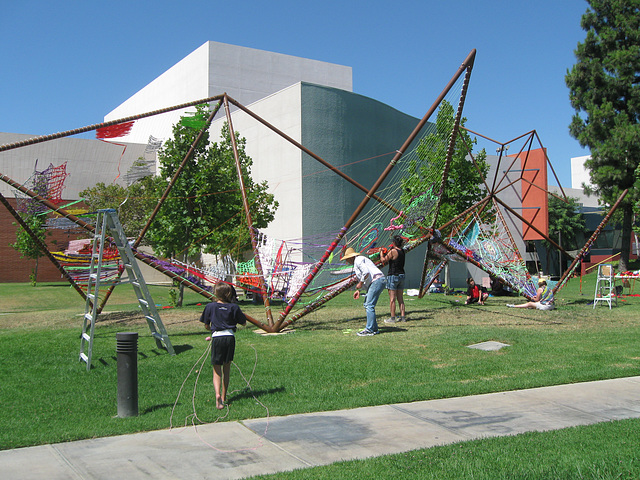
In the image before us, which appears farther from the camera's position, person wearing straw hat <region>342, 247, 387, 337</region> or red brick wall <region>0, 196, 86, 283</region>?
red brick wall <region>0, 196, 86, 283</region>

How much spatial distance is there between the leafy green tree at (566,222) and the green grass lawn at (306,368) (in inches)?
1551

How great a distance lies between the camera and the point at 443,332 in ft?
37.8

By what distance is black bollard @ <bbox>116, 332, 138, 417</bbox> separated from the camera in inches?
242

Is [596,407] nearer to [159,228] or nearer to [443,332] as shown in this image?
[443,332]

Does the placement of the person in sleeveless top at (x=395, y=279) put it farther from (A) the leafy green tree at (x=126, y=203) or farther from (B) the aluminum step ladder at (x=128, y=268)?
(A) the leafy green tree at (x=126, y=203)

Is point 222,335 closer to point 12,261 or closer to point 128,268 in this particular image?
point 128,268

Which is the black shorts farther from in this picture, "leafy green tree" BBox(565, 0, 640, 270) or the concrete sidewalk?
"leafy green tree" BBox(565, 0, 640, 270)

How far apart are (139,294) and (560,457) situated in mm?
7338

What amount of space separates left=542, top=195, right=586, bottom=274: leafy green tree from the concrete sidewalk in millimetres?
47328

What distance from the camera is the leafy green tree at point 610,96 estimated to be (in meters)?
34.1

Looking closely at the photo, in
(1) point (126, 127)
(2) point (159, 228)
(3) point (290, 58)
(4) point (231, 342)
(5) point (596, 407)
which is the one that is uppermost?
(3) point (290, 58)

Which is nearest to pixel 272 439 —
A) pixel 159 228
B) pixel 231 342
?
pixel 231 342

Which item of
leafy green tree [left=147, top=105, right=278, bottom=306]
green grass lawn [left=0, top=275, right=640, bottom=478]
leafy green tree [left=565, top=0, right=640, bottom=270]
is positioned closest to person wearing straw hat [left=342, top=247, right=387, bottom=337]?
green grass lawn [left=0, top=275, right=640, bottom=478]

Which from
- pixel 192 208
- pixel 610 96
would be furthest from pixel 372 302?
pixel 610 96
